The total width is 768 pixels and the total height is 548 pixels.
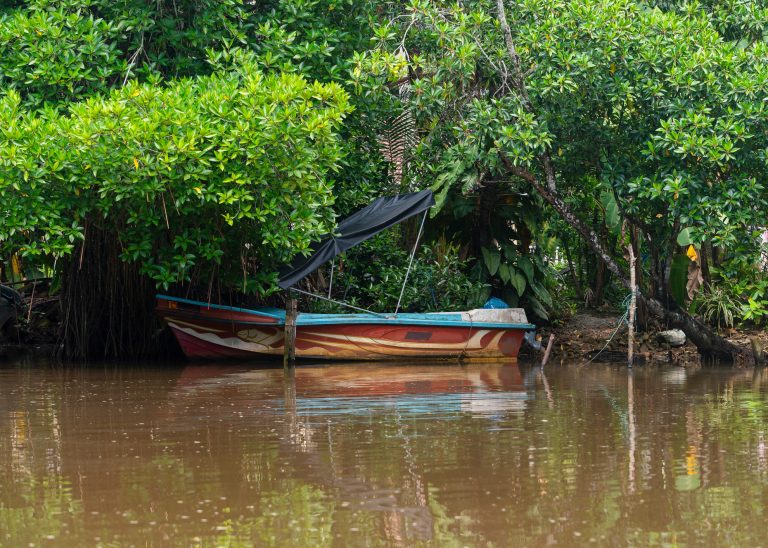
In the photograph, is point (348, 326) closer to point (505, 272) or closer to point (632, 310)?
point (505, 272)

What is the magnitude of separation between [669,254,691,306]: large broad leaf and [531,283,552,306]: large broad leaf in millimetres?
1799

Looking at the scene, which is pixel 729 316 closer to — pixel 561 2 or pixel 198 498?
pixel 561 2

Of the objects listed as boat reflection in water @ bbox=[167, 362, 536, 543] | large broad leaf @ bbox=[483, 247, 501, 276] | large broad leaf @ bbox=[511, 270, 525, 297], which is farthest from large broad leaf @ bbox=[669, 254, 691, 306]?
boat reflection in water @ bbox=[167, 362, 536, 543]

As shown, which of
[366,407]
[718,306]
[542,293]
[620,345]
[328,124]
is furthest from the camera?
[542,293]

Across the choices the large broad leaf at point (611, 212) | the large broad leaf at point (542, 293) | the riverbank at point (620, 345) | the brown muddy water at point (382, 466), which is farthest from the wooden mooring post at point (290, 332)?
the large broad leaf at point (611, 212)

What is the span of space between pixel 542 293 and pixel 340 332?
3813 mm

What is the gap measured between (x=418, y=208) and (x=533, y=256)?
10.5ft

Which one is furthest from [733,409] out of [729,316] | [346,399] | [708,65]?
[729,316]

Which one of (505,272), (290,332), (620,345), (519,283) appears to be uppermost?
(505,272)

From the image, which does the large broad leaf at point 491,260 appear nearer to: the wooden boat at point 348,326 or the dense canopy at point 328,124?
the dense canopy at point 328,124

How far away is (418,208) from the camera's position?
13031mm

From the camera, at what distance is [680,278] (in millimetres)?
14750

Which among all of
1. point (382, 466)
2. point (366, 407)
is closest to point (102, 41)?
point (366, 407)

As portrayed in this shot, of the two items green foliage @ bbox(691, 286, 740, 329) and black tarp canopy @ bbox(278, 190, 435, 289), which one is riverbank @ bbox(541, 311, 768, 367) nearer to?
green foliage @ bbox(691, 286, 740, 329)
